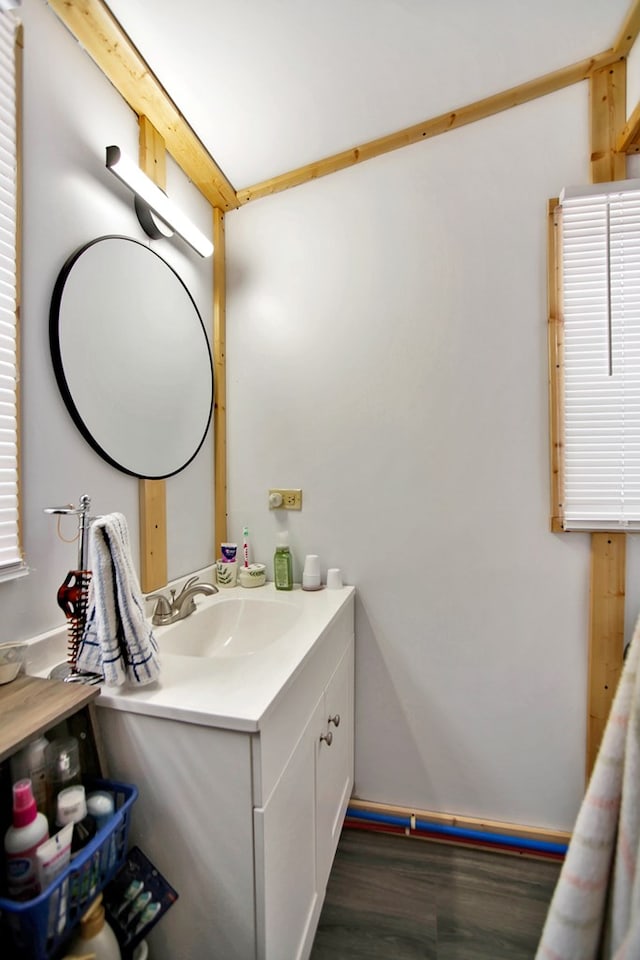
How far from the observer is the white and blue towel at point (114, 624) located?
0.85 metres

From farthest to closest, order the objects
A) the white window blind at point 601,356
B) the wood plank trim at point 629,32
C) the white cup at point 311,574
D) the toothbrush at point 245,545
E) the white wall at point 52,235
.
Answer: the toothbrush at point 245,545, the white cup at point 311,574, the white window blind at point 601,356, the wood plank trim at point 629,32, the white wall at point 52,235

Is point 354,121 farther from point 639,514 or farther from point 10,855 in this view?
point 10,855

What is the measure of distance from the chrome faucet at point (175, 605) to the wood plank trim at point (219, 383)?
409 mm

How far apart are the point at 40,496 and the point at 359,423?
106 centimetres

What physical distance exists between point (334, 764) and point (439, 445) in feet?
3.65

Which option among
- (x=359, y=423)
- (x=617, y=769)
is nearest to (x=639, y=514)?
(x=359, y=423)

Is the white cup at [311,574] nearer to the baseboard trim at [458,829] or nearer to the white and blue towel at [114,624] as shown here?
the white and blue towel at [114,624]

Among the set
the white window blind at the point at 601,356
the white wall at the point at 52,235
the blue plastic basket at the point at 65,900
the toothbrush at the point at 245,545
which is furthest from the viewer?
the toothbrush at the point at 245,545

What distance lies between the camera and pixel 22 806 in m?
0.62

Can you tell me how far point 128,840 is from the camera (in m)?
0.81

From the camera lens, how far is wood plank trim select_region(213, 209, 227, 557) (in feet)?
5.65

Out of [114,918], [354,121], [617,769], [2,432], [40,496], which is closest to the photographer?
[617,769]

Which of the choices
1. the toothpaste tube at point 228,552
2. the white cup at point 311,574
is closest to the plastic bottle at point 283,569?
the white cup at point 311,574

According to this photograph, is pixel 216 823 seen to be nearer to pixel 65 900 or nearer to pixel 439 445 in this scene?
pixel 65 900
